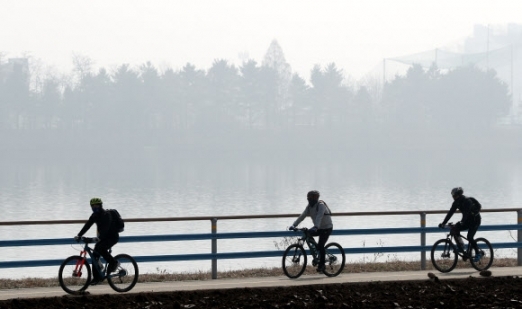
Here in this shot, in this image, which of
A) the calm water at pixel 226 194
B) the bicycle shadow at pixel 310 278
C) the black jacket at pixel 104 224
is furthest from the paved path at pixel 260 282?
the calm water at pixel 226 194

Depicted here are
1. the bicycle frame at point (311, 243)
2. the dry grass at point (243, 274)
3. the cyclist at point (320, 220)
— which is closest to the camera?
the dry grass at point (243, 274)

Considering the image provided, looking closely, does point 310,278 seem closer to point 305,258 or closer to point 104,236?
point 305,258

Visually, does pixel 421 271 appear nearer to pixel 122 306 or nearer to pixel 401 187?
pixel 122 306

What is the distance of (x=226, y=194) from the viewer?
8112 centimetres

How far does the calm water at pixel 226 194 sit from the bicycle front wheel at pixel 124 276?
7.37 meters

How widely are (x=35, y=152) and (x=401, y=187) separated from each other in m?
87.0

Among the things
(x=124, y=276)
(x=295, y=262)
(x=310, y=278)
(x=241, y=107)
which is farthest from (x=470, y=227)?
(x=241, y=107)

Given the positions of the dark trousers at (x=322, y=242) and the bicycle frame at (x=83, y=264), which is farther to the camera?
the dark trousers at (x=322, y=242)

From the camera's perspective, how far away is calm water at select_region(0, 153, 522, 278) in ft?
130

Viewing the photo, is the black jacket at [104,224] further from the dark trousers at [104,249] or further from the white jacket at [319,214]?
the white jacket at [319,214]

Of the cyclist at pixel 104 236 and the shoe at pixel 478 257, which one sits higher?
the cyclist at pixel 104 236

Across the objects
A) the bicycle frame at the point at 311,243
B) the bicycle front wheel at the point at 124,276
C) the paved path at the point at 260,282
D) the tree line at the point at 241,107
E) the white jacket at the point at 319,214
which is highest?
the tree line at the point at 241,107

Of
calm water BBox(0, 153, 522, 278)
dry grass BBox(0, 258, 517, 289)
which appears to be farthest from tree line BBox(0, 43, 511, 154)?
dry grass BBox(0, 258, 517, 289)

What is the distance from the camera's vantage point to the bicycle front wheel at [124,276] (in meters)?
15.2
